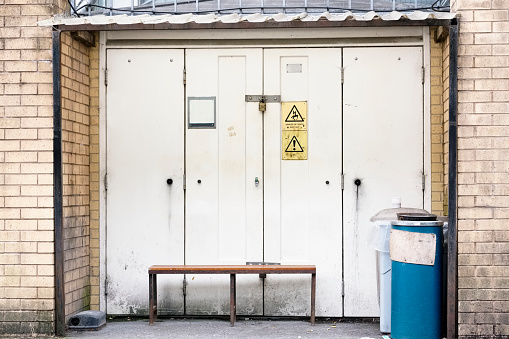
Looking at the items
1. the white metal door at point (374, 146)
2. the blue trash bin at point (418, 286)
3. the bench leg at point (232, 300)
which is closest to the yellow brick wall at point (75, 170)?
the bench leg at point (232, 300)

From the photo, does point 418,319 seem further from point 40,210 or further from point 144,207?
point 40,210

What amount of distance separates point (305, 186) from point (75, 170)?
2.52 metres

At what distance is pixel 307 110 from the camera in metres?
7.09

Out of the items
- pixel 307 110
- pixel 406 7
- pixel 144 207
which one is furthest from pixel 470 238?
pixel 144 207

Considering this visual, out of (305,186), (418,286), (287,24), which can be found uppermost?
(287,24)

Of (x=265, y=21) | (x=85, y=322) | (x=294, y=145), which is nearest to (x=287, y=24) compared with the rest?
(x=265, y=21)

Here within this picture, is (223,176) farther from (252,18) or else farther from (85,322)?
(85,322)

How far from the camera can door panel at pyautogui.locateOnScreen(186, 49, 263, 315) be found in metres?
7.10

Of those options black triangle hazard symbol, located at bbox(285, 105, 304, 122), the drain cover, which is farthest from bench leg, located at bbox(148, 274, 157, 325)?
black triangle hazard symbol, located at bbox(285, 105, 304, 122)

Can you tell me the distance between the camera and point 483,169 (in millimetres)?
6145

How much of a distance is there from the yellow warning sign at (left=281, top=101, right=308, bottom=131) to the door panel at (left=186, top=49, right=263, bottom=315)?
0.29 meters

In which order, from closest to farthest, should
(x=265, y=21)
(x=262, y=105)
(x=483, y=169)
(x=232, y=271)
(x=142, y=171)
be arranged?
(x=265, y=21) < (x=483, y=169) < (x=232, y=271) < (x=262, y=105) < (x=142, y=171)

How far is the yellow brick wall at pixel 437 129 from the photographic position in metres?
6.94

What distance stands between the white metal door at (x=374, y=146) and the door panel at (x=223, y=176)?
1.01 m
